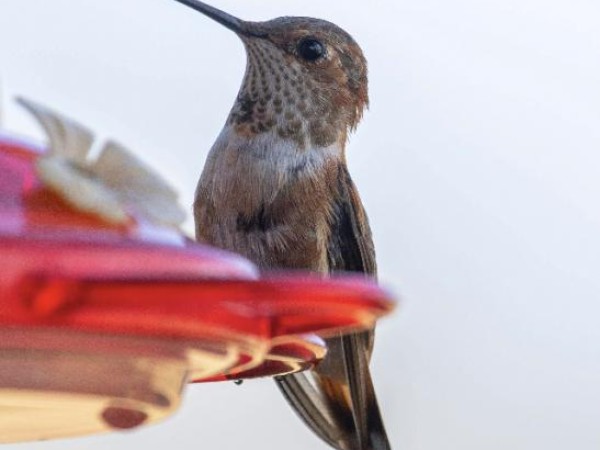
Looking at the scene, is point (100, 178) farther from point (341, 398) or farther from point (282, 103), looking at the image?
point (282, 103)

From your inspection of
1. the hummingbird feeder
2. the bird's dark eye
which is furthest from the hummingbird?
the hummingbird feeder

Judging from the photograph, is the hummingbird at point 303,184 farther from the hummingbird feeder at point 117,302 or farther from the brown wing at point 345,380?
the hummingbird feeder at point 117,302

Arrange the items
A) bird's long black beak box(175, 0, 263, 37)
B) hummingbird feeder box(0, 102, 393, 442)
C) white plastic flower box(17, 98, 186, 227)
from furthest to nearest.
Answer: bird's long black beak box(175, 0, 263, 37), white plastic flower box(17, 98, 186, 227), hummingbird feeder box(0, 102, 393, 442)

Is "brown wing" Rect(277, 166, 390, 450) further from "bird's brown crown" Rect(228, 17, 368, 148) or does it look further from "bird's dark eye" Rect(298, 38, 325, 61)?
"bird's dark eye" Rect(298, 38, 325, 61)

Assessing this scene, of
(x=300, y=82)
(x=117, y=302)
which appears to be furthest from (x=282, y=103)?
(x=117, y=302)

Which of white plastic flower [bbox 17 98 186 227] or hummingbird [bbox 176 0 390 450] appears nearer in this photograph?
white plastic flower [bbox 17 98 186 227]

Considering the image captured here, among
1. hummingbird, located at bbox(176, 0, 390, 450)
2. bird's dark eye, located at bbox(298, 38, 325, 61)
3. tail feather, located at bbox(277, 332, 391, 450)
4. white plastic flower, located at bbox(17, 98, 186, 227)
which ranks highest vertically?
bird's dark eye, located at bbox(298, 38, 325, 61)

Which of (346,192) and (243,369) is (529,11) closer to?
(346,192)
